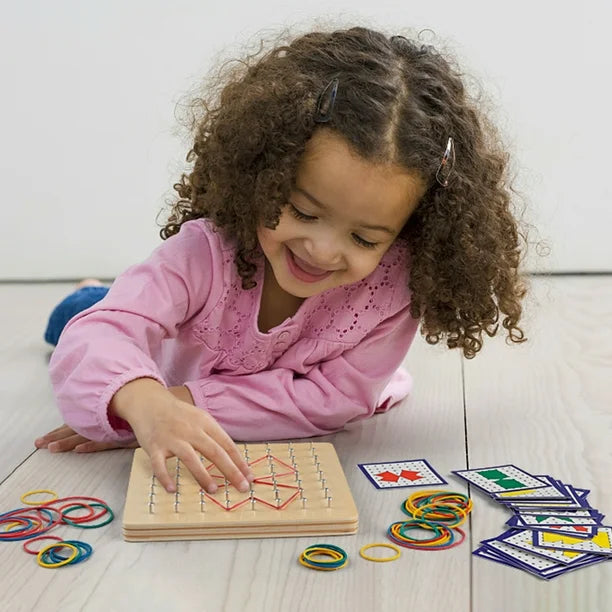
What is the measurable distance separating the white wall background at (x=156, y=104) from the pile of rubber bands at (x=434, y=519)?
166cm

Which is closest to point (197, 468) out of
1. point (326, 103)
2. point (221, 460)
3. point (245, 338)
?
point (221, 460)

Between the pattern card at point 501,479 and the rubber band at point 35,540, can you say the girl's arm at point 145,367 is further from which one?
the pattern card at point 501,479

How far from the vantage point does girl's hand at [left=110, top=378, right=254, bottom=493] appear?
3.67ft

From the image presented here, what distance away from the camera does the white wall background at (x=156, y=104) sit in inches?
109

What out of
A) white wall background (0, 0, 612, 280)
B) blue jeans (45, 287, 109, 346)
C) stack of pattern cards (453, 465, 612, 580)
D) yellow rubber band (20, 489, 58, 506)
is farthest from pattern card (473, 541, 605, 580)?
white wall background (0, 0, 612, 280)

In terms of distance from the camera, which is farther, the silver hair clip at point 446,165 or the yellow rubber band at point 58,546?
the silver hair clip at point 446,165

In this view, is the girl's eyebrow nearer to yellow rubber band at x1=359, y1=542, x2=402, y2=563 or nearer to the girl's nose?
the girl's nose

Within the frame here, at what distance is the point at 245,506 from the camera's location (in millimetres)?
1104

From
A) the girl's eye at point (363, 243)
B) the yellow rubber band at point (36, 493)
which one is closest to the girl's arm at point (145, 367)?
the yellow rubber band at point (36, 493)

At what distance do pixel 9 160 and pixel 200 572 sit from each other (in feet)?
6.74

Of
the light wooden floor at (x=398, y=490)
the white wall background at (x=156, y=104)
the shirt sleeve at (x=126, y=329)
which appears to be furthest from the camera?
the white wall background at (x=156, y=104)

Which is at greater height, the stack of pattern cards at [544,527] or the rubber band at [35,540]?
the rubber band at [35,540]

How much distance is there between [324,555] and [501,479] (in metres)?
0.29

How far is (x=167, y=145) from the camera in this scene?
2857 millimetres
